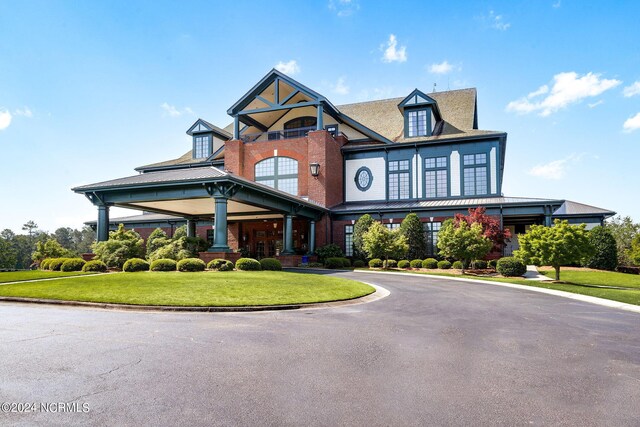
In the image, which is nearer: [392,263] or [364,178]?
[392,263]

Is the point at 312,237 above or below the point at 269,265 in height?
above

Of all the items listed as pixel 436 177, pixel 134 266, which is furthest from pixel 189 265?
pixel 436 177

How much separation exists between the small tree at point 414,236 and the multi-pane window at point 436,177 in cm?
510

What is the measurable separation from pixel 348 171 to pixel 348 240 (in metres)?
7.08

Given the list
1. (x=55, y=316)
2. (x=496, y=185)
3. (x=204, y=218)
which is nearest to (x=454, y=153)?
(x=496, y=185)

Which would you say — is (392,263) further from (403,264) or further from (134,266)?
(134,266)

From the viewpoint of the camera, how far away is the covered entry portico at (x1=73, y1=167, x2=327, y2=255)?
22.5 m

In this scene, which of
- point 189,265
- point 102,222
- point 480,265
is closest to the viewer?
point 189,265

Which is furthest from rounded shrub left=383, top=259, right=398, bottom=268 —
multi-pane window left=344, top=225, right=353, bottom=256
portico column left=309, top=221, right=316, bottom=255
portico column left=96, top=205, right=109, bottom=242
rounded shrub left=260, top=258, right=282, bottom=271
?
portico column left=96, top=205, right=109, bottom=242

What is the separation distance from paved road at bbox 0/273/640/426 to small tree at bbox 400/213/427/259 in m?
20.4

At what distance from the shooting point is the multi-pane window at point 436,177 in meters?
35.3

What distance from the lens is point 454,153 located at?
35.0 meters

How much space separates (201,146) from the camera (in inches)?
1716

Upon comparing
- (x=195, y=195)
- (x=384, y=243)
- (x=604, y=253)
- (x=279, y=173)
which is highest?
(x=279, y=173)
